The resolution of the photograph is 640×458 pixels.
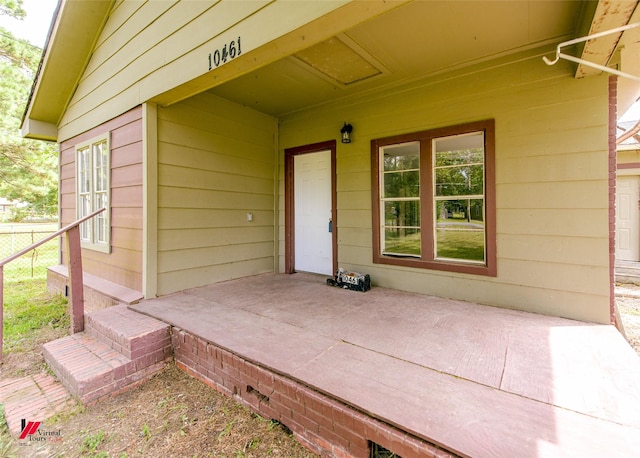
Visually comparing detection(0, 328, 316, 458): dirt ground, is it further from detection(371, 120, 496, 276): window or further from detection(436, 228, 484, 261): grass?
detection(436, 228, 484, 261): grass

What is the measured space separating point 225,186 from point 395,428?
3553 millimetres

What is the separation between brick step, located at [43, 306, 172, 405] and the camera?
2.23m

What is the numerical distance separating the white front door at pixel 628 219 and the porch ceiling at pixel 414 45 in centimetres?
571

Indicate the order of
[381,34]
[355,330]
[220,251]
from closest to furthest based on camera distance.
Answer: [355,330]
[381,34]
[220,251]

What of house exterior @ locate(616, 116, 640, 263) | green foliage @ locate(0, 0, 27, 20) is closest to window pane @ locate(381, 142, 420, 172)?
house exterior @ locate(616, 116, 640, 263)

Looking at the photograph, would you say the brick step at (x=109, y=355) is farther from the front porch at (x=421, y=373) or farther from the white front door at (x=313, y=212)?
the white front door at (x=313, y=212)

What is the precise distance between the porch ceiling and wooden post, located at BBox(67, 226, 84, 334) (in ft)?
7.80

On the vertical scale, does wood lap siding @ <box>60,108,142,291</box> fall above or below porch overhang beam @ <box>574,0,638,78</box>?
below

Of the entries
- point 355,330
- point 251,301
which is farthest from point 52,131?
point 355,330

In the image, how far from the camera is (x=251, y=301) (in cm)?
328

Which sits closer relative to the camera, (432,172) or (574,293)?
(574,293)

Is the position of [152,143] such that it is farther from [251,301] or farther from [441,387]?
[441,387]

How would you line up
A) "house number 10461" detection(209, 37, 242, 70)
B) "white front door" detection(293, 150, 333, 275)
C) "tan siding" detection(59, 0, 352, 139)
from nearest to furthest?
"tan siding" detection(59, 0, 352, 139) < "house number 10461" detection(209, 37, 242, 70) < "white front door" detection(293, 150, 333, 275)

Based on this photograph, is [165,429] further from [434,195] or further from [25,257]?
[25,257]
